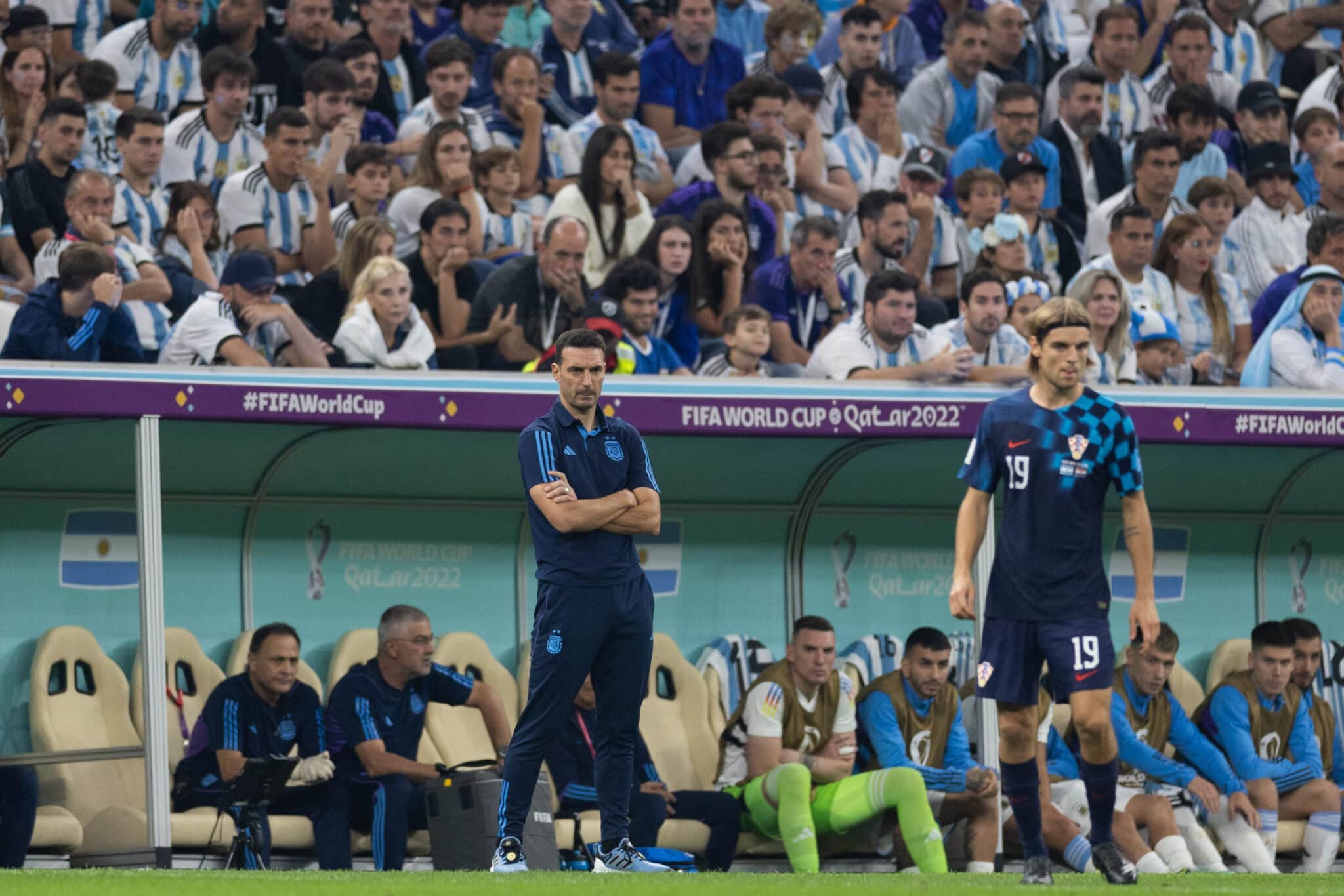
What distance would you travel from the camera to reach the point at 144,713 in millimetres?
8375

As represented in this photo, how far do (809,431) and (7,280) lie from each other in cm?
381

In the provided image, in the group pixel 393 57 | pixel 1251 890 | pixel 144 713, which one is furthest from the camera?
pixel 393 57

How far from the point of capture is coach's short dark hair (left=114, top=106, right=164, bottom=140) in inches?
398

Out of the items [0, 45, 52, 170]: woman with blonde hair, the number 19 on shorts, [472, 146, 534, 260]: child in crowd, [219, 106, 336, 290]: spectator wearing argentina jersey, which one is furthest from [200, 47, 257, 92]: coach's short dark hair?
the number 19 on shorts

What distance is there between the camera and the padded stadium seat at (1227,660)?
36.2ft

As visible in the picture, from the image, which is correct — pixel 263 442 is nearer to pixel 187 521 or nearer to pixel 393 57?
pixel 187 521

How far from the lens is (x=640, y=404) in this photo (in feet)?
30.0

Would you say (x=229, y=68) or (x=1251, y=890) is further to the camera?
(x=229, y=68)

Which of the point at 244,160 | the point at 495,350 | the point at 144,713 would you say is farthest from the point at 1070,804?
the point at 244,160

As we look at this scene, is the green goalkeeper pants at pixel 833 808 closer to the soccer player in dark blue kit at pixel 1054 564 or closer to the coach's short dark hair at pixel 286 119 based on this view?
the soccer player in dark blue kit at pixel 1054 564

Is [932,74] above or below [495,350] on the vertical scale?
above

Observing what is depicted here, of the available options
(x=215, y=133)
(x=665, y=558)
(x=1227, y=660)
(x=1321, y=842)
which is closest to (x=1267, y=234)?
(x=1227, y=660)

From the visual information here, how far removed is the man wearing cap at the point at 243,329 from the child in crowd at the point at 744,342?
6.46ft

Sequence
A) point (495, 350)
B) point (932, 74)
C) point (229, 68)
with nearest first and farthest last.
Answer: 1. point (495, 350)
2. point (229, 68)
3. point (932, 74)
